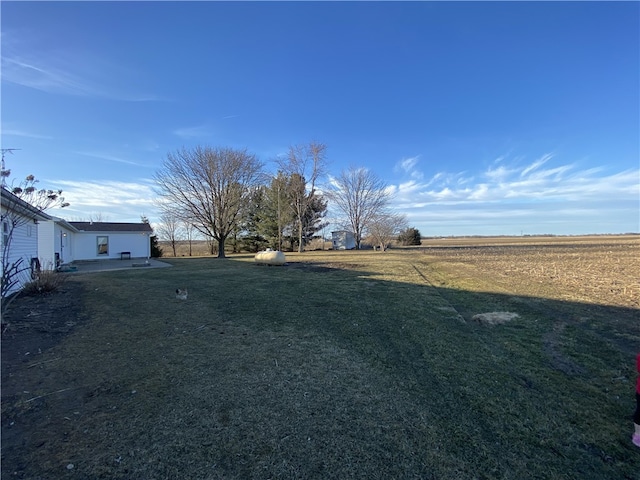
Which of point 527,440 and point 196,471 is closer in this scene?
point 196,471

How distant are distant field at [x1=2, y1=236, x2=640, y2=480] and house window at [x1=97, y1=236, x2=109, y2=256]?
1760cm

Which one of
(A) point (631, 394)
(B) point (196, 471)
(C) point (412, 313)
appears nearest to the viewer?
(B) point (196, 471)

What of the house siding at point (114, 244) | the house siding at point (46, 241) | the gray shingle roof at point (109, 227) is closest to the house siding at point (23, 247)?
the house siding at point (46, 241)

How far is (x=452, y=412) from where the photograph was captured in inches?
112

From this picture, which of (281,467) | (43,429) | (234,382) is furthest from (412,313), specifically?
(43,429)

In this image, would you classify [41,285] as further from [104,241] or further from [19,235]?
[104,241]

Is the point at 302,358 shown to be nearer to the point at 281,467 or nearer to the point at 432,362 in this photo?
the point at 432,362

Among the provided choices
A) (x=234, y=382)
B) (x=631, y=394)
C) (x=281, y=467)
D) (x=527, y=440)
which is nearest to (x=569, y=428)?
(x=527, y=440)

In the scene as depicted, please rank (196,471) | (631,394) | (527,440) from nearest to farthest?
(196,471) → (527,440) → (631,394)

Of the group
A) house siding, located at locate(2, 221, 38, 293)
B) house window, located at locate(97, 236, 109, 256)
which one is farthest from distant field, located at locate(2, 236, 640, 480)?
house window, located at locate(97, 236, 109, 256)

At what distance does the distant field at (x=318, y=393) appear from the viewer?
87.2 inches

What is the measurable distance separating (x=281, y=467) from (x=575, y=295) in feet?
28.0

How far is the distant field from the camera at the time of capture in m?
2.21

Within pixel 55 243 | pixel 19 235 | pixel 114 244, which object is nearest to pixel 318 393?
pixel 19 235
